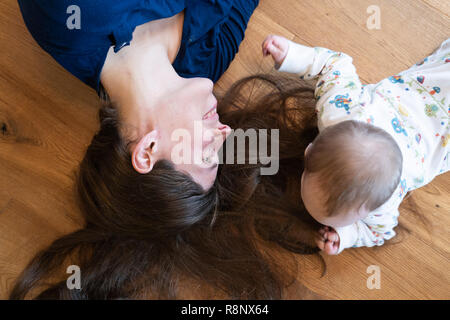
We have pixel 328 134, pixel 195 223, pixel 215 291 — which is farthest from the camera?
pixel 215 291

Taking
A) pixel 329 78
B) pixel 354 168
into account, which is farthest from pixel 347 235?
pixel 329 78

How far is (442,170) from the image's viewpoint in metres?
0.83

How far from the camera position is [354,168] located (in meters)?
0.60

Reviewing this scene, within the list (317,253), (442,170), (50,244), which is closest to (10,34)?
(50,244)

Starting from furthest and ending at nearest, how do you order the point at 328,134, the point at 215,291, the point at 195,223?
the point at 215,291 < the point at 195,223 < the point at 328,134

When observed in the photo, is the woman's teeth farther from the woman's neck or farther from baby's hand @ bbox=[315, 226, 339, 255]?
baby's hand @ bbox=[315, 226, 339, 255]

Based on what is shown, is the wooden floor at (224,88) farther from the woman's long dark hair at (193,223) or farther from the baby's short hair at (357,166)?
the baby's short hair at (357,166)

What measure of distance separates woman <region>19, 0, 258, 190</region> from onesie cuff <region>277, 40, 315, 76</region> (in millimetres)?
187

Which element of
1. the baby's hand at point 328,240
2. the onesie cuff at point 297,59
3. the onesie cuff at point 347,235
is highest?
the onesie cuff at point 297,59

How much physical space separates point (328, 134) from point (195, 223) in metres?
0.34

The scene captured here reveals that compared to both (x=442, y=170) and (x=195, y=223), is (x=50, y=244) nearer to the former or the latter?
(x=195, y=223)

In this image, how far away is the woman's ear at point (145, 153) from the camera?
0.67m

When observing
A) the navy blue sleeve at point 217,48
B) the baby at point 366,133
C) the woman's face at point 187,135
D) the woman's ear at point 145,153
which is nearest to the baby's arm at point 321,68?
the baby at point 366,133

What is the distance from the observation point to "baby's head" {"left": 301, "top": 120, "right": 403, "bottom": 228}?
602mm
